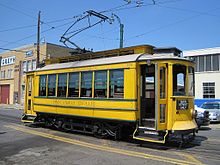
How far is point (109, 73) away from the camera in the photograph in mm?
10539

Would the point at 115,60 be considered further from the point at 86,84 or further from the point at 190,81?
the point at 190,81

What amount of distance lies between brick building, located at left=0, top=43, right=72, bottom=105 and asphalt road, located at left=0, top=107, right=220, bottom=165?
3136cm

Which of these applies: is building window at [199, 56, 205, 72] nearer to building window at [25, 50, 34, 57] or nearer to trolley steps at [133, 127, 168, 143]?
building window at [25, 50, 34, 57]

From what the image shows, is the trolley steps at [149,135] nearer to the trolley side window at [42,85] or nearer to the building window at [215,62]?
the trolley side window at [42,85]

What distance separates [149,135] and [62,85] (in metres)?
5.04

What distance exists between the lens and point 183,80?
1002 centimetres

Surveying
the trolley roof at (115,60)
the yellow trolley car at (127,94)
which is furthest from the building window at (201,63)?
the trolley roof at (115,60)

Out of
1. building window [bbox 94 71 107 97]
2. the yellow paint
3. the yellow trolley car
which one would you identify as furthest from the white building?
the yellow paint

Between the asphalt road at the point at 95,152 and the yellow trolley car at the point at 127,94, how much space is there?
533 mm

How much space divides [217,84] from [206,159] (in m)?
26.3

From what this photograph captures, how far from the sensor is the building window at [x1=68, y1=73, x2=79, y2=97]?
39.1ft

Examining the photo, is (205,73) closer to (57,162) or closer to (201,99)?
(201,99)

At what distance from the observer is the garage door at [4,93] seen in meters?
50.3

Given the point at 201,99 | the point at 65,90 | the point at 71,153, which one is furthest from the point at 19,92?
the point at 71,153
